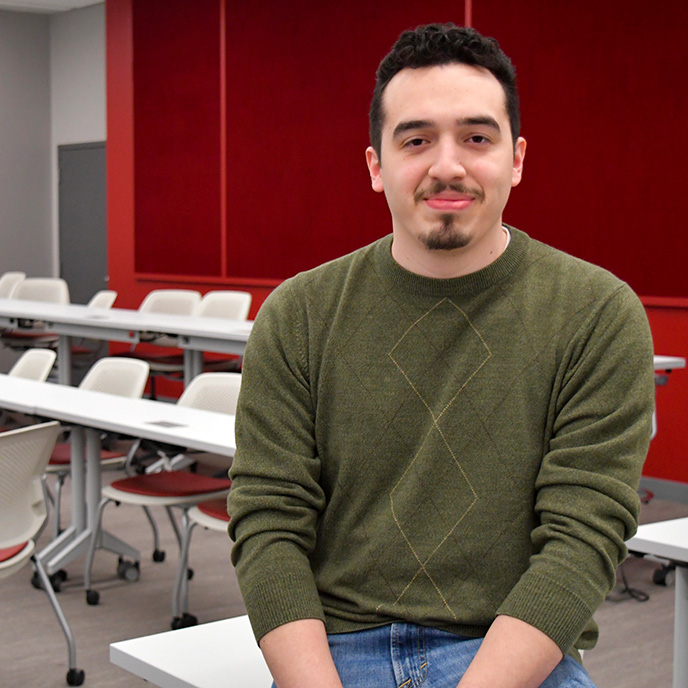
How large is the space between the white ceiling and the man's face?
994 cm

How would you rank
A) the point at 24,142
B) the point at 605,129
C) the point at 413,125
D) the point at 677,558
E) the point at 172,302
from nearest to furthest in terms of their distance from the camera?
the point at 413,125 < the point at 677,558 < the point at 605,129 < the point at 172,302 < the point at 24,142

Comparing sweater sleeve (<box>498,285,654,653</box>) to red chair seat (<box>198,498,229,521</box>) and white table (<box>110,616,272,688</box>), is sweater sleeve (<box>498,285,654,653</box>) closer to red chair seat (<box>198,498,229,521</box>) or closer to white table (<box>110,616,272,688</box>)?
white table (<box>110,616,272,688</box>)

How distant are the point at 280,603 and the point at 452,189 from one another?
615mm

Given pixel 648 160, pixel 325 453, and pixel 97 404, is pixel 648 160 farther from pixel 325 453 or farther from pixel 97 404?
pixel 325 453

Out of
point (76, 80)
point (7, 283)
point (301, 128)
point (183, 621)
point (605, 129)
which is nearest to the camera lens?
point (183, 621)

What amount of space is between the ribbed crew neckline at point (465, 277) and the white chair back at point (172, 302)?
6.29 meters

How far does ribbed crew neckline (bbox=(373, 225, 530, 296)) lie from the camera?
1.45 m

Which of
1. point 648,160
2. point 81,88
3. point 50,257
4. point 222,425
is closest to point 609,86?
point 648,160

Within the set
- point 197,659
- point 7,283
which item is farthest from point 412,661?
point 7,283

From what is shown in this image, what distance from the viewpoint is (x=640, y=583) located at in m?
4.20

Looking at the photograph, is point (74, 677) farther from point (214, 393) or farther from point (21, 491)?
point (214, 393)

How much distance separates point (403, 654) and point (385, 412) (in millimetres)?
332

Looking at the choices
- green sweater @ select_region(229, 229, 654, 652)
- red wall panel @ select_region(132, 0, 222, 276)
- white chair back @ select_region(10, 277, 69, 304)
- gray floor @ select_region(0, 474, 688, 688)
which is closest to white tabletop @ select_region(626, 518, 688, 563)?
green sweater @ select_region(229, 229, 654, 652)

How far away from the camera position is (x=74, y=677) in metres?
3.17
